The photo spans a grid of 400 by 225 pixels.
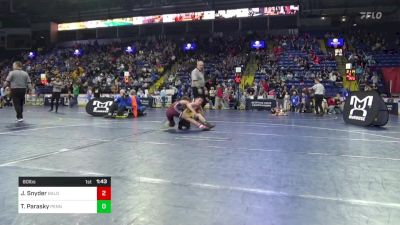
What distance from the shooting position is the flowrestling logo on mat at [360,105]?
1051cm

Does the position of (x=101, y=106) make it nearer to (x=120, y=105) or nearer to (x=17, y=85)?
(x=120, y=105)

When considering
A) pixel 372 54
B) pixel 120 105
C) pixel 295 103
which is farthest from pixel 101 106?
pixel 372 54

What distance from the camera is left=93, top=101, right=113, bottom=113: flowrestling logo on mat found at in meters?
13.6

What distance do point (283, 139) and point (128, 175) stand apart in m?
4.02

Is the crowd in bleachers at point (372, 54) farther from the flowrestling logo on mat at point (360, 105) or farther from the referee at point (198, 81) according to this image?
the referee at point (198, 81)

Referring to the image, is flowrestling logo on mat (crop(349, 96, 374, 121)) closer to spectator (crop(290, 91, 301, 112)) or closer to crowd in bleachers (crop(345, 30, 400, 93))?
spectator (crop(290, 91, 301, 112))

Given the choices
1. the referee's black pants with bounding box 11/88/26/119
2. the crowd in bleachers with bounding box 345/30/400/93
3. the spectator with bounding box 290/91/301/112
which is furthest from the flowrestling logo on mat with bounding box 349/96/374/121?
the crowd in bleachers with bounding box 345/30/400/93

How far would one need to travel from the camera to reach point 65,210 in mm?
2205

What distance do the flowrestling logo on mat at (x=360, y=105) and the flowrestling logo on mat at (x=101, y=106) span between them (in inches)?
323

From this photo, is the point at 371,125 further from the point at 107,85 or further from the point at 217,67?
the point at 107,85

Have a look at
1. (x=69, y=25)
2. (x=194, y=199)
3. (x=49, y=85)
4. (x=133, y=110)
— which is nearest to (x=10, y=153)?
(x=194, y=199)

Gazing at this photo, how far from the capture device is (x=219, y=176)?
161 inches
